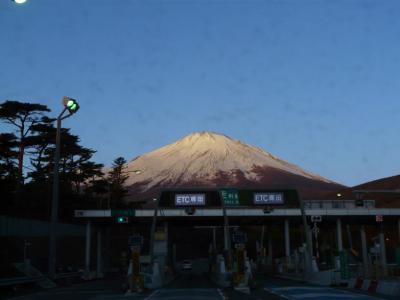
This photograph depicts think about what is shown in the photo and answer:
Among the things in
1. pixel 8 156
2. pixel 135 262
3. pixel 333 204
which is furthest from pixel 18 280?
pixel 333 204

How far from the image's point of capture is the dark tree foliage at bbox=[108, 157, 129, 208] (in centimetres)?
10938

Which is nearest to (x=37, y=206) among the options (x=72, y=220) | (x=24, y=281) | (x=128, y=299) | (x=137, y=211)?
(x=72, y=220)

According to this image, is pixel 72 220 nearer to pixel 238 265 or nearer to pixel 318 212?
pixel 318 212

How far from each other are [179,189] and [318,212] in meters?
23.7

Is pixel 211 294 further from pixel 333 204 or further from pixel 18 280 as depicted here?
pixel 333 204

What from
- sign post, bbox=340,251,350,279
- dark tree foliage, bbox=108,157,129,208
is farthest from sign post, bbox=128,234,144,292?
dark tree foliage, bbox=108,157,129,208

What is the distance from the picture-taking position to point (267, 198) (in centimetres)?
4769

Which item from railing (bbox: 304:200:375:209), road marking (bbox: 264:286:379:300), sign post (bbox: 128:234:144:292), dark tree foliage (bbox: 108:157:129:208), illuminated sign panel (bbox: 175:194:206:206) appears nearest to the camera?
road marking (bbox: 264:286:379:300)

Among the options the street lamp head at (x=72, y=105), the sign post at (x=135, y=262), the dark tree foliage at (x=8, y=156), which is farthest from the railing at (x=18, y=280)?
the dark tree foliage at (x=8, y=156)

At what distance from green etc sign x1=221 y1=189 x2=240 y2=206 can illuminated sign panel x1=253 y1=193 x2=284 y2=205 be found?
1629 millimetres

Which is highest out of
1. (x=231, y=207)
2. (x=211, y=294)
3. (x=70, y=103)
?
(x=70, y=103)

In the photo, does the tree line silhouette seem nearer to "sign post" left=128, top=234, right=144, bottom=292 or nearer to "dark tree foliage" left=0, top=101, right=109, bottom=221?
"dark tree foliage" left=0, top=101, right=109, bottom=221

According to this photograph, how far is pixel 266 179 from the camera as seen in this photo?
19825 centimetres

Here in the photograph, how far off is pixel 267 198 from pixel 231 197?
3.09 meters
